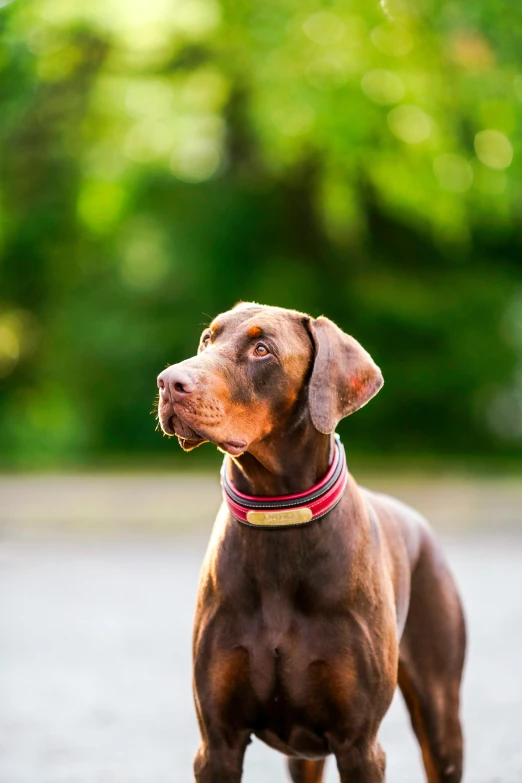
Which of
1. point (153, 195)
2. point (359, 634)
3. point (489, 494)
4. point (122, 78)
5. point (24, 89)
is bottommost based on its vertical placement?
point (489, 494)

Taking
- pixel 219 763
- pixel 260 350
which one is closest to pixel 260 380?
pixel 260 350

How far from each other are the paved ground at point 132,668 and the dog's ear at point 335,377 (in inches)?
94.1

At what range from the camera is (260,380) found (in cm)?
339

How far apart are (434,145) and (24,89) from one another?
11.9 m

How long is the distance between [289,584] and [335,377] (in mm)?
621

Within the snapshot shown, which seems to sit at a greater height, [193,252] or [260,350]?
[193,252]

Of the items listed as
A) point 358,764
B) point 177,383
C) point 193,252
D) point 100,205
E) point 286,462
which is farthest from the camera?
point 100,205

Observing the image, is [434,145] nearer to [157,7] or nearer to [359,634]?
[157,7]

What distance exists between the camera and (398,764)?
17.6 feet

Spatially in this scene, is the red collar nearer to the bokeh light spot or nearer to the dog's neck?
the dog's neck

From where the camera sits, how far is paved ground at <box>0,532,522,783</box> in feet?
17.8

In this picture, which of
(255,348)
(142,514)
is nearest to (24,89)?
(255,348)

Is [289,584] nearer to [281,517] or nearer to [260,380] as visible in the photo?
[281,517]

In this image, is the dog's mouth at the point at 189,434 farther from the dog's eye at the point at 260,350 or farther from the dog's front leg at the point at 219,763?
the dog's front leg at the point at 219,763
